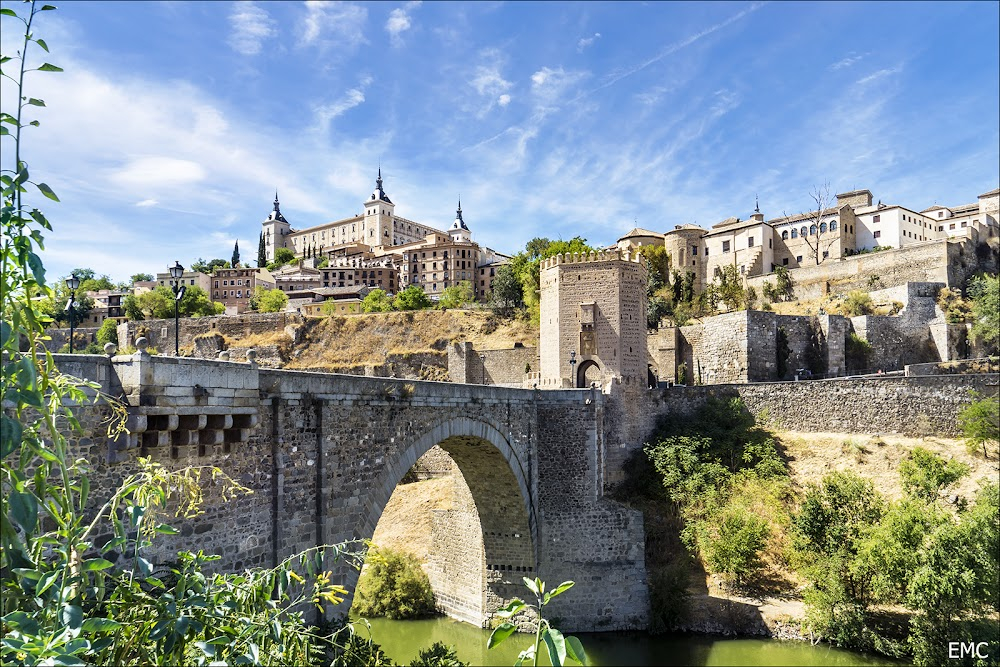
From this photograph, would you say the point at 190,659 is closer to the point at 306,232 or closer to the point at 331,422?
the point at 331,422

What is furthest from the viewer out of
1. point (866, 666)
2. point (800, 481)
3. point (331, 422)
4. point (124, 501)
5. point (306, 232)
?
point (306, 232)

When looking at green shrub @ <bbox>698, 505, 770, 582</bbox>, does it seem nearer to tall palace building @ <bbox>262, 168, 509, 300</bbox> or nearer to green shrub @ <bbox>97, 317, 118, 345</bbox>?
tall palace building @ <bbox>262, 168, 509, 300</bbox>

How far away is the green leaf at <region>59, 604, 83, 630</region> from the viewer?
3121mm

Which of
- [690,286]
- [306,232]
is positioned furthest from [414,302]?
[306,232]

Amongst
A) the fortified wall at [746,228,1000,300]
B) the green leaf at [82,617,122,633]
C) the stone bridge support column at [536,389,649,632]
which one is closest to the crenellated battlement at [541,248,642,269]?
the stone bridge support column at [536,389,649,632]

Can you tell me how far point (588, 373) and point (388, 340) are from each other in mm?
26471

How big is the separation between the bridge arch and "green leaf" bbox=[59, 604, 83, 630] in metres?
15.1

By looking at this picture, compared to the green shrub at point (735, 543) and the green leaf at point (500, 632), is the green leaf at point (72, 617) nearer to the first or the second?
the green leaf at point (500, 632)

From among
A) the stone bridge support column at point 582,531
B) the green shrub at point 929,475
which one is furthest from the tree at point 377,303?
the green shrub at point 929,475

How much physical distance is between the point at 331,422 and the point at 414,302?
47880mm

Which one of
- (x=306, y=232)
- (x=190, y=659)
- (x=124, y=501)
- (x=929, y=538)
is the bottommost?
(x=929, y=538)

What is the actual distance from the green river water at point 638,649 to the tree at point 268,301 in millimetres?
53762

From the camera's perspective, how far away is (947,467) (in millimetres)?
21281

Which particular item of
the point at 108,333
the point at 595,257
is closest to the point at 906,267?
the point at 595,257
